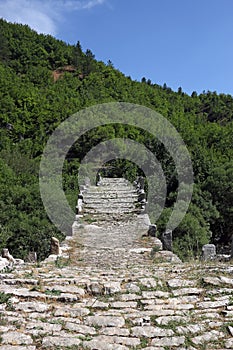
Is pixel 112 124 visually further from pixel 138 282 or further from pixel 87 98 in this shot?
pixel 138 282

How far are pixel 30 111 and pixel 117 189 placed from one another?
31.0 metres

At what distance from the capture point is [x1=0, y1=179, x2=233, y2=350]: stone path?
4102 mm

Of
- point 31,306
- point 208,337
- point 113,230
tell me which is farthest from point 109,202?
point 208,337

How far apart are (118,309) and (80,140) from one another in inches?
1423

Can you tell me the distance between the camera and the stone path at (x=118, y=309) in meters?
4.10

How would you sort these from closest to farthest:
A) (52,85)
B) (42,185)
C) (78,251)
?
(78,251)
(42,185)
(52,85)

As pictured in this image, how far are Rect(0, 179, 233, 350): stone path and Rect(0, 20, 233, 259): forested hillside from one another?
306 cm

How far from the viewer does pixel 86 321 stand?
4.60 meters

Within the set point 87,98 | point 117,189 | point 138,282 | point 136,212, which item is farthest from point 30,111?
point 138,282

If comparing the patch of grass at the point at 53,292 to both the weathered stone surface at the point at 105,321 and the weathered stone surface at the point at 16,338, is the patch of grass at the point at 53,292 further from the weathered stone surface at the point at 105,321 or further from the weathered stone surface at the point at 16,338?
the weathered stone surface at the point at 16,338

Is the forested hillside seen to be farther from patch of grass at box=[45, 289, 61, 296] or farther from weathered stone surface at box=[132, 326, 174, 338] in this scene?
weathered stone surface at box=[132, 326, 174, 338]

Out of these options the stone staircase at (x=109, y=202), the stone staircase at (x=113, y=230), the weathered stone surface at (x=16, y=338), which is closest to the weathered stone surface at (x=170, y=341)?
the weathered stone surface at (x=16, y=338)

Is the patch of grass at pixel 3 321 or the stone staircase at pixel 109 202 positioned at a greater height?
the stone staircase at pixel 109 202

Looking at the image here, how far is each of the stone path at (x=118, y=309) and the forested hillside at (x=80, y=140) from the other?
3064 mm
